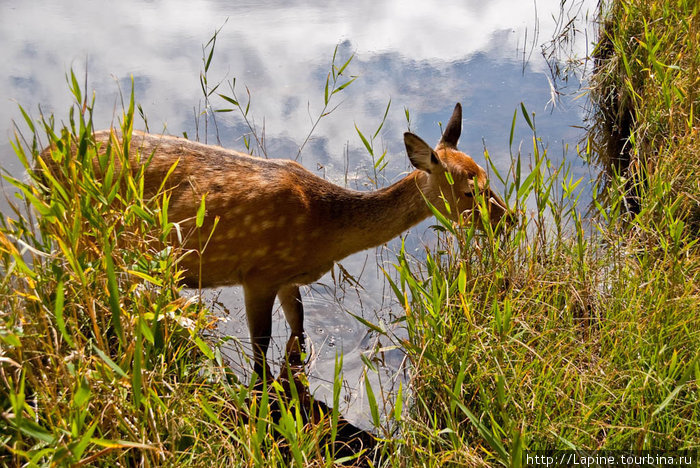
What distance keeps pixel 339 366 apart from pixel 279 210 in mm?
1750

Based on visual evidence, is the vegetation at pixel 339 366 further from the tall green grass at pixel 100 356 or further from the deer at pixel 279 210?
the deer at pixel 279 210

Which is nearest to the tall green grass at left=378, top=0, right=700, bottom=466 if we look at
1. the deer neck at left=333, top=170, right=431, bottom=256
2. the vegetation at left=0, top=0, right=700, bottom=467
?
the vegetation at left=0, top=0, right=700, bottom=467

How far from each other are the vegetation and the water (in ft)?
4.16

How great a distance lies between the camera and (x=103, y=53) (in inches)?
300

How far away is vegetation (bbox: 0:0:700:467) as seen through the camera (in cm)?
191

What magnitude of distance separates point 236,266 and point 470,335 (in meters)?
1.64

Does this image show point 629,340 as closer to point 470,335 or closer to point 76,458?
point 470,335

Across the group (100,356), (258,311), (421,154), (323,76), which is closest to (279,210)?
(258,311)

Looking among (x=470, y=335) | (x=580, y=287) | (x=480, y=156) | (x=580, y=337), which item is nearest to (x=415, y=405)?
(x=470, y=335)

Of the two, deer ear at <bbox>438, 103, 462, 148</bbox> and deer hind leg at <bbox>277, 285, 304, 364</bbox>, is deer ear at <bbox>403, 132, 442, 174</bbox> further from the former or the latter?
deer hind leg at <bbox>277, 285, 304, 364</bbox>

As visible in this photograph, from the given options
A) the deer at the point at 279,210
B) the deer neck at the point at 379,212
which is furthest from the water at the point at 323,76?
the deer neck at the point at 379,212

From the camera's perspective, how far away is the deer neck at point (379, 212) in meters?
4.07

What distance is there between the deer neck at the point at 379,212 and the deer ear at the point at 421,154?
170 millimetres

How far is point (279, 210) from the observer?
12.6ft
